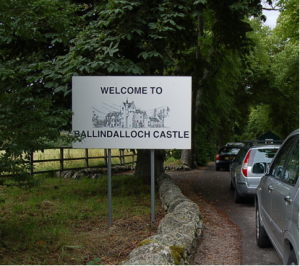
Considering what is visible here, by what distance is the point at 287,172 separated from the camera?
4.55 m

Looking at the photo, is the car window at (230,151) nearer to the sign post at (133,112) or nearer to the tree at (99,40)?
the tree at (99,40)

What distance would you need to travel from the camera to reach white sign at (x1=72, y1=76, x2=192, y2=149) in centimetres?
770

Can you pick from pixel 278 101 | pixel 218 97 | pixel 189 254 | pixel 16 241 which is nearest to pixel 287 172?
pixel 189 254

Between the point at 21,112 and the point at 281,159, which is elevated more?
the point at 21,112

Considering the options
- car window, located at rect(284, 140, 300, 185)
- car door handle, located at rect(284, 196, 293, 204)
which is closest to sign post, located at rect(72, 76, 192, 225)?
car window, located at rect(284, 140, 300, 185)

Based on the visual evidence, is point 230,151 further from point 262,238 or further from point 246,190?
point 262,238

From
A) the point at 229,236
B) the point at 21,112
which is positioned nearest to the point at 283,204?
the point at 229,236

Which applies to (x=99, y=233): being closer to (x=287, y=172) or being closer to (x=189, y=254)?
(x=189, y=254)

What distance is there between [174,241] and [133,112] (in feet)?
11.0

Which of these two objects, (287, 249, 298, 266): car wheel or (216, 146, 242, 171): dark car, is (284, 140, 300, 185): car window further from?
(216, 146, 242, 171): dark car

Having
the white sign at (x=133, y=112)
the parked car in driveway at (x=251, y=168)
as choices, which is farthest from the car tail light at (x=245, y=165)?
the white sign at (x=133, y=112)

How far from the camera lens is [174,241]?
4977 mm

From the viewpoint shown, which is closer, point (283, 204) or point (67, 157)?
point (283, 204)

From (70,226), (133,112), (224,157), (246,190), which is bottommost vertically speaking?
(224,157)
